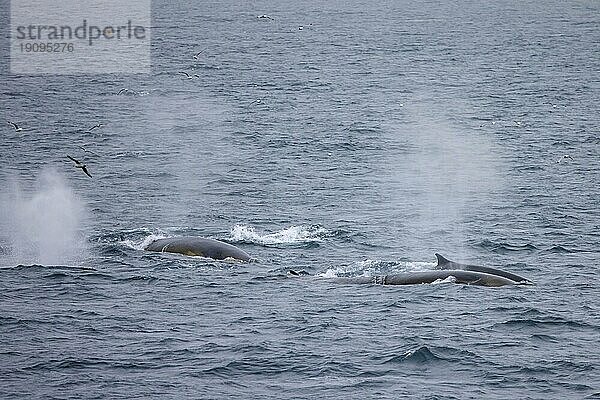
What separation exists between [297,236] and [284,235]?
21.9 inches

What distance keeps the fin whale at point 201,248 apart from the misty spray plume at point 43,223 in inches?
140

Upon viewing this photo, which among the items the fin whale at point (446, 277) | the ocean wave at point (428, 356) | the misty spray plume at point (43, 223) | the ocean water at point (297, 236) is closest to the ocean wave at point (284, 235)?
the ocean water at point (297, 236)

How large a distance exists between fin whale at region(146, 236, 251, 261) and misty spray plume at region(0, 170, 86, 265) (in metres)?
3.56

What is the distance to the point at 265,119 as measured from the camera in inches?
3501

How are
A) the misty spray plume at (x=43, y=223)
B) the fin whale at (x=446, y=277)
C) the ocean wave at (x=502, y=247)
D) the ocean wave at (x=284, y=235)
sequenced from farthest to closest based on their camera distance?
the ocean wave at (x=284, y=235) → the ocean wave at (x=502, y=247) → the misty spray plume at (x=43, y=223) → the fin whale at (x=446, y=277)

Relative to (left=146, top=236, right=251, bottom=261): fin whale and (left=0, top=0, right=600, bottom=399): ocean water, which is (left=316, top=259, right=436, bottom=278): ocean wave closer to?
(left=0, top=0, right=600, bottom=399): ocean water

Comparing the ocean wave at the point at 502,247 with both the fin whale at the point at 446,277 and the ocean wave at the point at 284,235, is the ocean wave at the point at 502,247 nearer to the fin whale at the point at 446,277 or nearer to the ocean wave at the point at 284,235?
the fin whale at the point at 446,277

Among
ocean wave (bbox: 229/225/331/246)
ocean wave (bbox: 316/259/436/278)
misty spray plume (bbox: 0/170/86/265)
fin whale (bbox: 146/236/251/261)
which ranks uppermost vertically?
fin whale (bbox: 146/236/251/261)

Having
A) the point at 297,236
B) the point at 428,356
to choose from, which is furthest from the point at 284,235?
the point at 428,356

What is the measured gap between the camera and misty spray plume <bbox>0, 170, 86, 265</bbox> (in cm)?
4528

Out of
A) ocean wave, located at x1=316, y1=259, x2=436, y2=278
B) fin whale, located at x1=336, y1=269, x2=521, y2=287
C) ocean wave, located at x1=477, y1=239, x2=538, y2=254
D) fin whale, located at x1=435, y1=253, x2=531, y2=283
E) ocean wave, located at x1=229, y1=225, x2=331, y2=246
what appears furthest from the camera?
ocean wave, located at x1=229, y1=225, x2=331, y2=246

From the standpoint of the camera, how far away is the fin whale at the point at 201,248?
43062 mm

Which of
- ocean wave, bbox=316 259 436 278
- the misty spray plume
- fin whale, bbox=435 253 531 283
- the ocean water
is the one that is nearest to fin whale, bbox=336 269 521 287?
fin whale, bbox=435 253 531 283

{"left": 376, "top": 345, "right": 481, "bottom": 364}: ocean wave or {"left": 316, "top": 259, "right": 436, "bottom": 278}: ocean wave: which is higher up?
{"left": 376, "top": 345, "right": 481, "bottom": 364}: ocean wave
